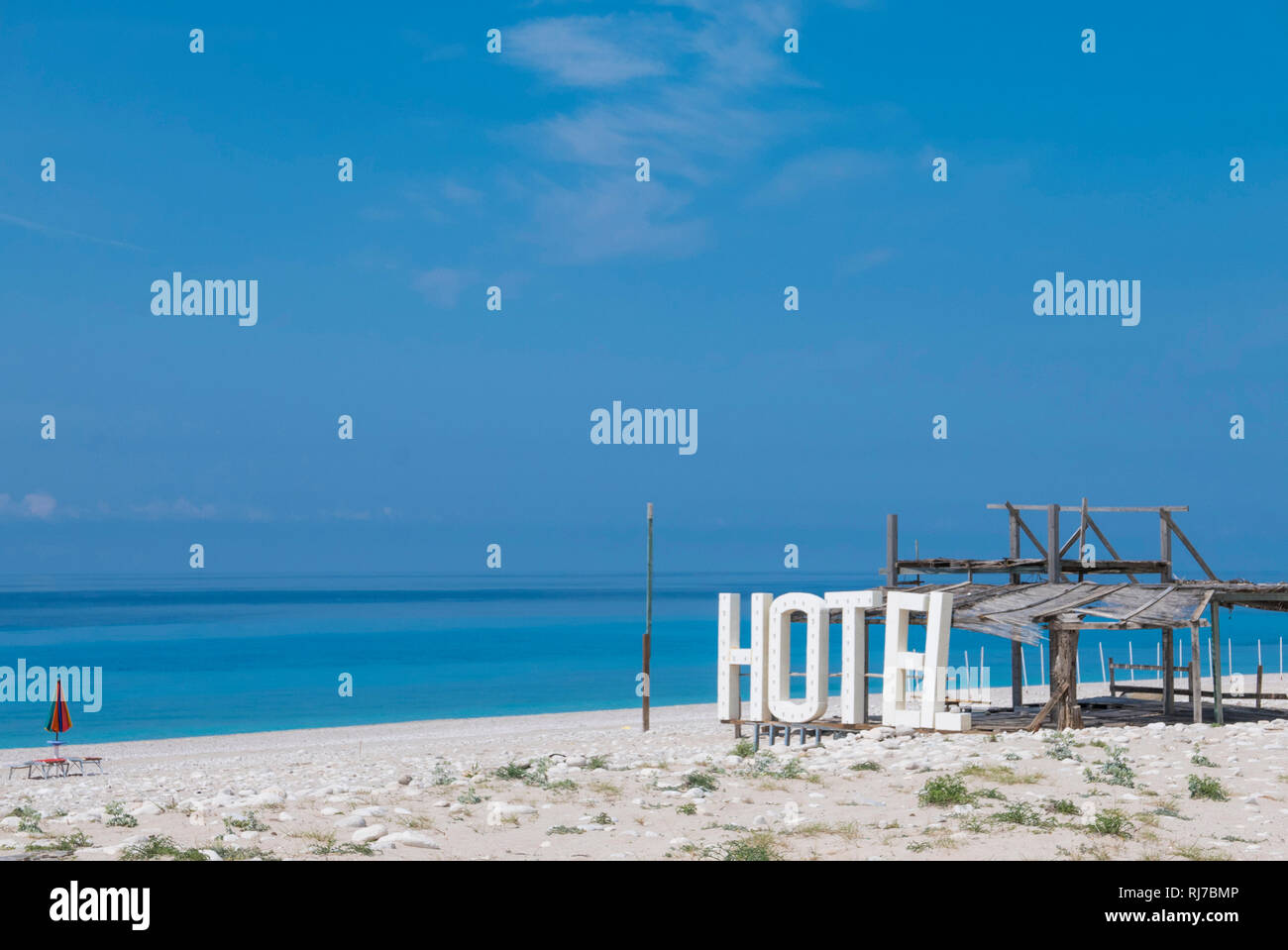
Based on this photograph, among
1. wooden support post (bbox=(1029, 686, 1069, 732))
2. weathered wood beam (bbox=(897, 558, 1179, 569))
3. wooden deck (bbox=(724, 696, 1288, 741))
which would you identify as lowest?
wooden deck (bbox=(724, 696, 1288, 741))

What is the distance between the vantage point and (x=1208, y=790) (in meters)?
13.3

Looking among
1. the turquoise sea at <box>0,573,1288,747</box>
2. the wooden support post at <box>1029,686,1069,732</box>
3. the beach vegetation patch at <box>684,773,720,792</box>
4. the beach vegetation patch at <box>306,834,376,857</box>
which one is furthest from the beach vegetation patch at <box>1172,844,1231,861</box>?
the turquoise sea at <box>0,573,1288,747</box>

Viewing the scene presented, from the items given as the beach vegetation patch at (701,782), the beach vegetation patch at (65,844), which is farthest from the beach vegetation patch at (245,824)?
the beach vegetation patch at (701,782)

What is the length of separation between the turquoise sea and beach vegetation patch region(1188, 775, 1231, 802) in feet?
130

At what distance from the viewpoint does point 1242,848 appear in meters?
10.3

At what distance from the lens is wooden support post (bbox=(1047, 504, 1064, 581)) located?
90.2 feet

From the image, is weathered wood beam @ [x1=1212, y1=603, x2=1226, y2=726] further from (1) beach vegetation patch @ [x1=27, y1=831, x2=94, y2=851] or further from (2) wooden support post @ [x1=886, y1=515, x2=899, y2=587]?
(1) beach vegetation patch @ [x1=27, y1=831, x2=94, y2=851]

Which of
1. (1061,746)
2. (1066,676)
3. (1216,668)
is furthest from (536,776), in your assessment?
(1216,668)

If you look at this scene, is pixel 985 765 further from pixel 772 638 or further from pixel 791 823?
pixel 772 638

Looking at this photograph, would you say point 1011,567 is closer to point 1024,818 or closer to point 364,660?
point 1024,818

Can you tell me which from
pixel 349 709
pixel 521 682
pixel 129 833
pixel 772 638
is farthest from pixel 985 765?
pixel 521 682

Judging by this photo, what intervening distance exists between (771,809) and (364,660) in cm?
7532

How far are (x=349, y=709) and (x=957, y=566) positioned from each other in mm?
34629
